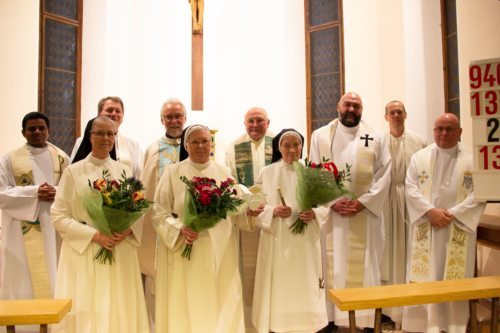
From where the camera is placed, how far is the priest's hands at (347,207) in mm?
5301

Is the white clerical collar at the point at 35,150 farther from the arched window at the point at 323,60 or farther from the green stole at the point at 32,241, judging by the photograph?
the arched window at the point at 323,60

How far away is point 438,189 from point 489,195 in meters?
0.99

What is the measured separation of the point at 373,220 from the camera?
18.1ft

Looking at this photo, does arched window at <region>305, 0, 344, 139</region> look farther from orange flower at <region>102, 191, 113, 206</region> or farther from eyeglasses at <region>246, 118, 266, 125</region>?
orange flower at <region>102, 191, 113, 206</region>

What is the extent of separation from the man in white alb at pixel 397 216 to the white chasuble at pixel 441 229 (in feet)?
1.31

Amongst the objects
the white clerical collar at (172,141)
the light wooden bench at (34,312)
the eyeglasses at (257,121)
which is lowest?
the light wooden bench at (34,312)

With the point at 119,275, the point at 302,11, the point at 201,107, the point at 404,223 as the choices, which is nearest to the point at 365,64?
the point at 302,11

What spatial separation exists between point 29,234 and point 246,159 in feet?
8.05

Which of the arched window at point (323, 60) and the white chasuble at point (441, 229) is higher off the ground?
the arched window at point (323, 60)

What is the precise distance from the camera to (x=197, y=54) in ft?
31.6

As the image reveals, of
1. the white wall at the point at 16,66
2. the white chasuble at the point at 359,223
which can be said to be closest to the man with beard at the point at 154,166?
the white chasuble at the point at 359,223

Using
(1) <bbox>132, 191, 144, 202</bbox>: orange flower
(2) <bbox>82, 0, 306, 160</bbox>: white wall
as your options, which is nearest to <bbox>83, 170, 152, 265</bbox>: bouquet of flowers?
(1) <bbox>132, 191, 144, 202</bbox>: orange flower

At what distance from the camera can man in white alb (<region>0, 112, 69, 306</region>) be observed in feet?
17.6

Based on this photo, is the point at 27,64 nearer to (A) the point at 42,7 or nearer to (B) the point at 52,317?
(A) the point at 42,7
